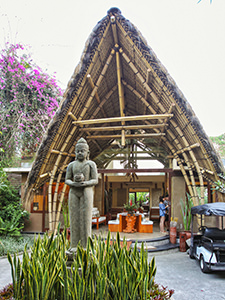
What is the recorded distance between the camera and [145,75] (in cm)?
707

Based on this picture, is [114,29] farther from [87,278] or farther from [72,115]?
[87,278]

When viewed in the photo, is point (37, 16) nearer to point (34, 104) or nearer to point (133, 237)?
point (34, 104)

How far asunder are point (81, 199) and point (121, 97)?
4.90 metres

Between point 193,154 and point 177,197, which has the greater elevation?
point 193,154

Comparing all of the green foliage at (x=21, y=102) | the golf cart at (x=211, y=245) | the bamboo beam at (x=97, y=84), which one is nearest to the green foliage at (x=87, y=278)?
the golf cart at (x=211, y=245)

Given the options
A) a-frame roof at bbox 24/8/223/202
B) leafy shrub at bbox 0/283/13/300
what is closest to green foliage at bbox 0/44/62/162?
a-frame roof at bbox 24/8/223/202

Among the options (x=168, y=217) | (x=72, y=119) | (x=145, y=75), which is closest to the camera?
(x=145, y=75)

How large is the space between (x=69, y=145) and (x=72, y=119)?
1056mm

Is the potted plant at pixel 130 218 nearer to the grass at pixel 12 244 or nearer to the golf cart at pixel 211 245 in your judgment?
the golf cart at pixel 211 245

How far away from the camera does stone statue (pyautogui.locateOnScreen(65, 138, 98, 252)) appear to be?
11.6 feet

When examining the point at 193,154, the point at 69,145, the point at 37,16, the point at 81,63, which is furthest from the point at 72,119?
the point at 37,16

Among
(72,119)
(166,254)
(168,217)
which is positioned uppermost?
(72,119)

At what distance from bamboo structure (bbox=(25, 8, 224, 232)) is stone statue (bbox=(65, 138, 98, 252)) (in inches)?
138

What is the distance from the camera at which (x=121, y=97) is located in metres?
7.82
